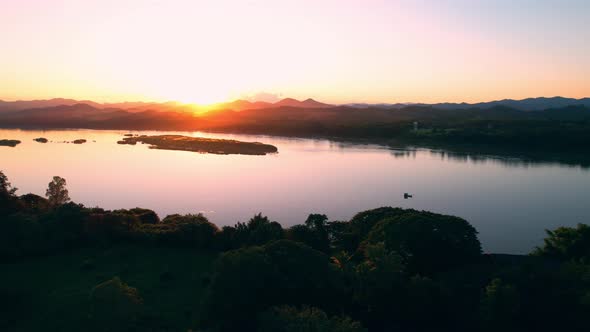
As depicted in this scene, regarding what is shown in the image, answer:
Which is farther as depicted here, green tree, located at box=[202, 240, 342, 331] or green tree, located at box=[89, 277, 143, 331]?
green tree, located at box=[202, 240, 342, 331]

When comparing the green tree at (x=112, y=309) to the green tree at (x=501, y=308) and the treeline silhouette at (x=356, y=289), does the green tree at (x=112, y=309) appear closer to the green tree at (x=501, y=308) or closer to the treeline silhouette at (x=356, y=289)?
the treeline silhouette at (x=356, y=289)

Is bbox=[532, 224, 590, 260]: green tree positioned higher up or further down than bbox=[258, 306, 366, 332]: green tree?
further down

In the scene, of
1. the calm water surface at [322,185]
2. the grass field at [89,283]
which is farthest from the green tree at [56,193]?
the grass field at [89,283]

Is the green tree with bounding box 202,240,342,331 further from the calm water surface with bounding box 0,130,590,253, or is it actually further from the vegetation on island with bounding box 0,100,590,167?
the vegetation on island with bounding box 0,100,590,167

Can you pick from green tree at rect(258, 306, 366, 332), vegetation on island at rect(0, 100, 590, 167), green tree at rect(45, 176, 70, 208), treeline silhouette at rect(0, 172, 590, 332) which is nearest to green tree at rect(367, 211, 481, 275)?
treeline silhouette at rect(0, 172, 590, 332)

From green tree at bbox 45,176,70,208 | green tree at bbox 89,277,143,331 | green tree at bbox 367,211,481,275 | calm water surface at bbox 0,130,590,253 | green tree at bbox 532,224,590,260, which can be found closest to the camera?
green tree at bbox 89,277,143,331

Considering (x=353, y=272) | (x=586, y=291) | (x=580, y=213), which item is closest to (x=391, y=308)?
(x=353, y=272)

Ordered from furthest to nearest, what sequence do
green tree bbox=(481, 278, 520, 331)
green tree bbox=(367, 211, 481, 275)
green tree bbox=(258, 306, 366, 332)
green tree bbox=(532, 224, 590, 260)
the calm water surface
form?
the calm water surface < green tree bbox=(532, 224, 590, 260) < green tree bbox=(367, 211, 481, 275) < green tree bbox=(481, 278, 520, 331) < green tree bbox=(258, 306, 366, 332)

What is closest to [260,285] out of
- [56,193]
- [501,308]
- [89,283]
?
[501,308]
